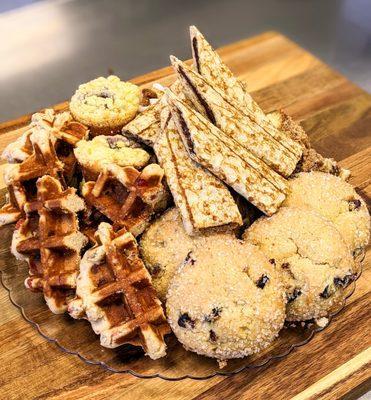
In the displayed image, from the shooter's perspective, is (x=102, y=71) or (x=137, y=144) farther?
(x=102, y=71)

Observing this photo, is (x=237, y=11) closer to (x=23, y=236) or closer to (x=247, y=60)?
(x=247, y=60)

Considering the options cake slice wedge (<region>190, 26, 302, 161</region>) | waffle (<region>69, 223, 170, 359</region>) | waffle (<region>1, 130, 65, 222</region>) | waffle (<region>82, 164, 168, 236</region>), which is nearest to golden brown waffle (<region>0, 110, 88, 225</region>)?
waffle (<region>1, 130, 65, 222</region>)

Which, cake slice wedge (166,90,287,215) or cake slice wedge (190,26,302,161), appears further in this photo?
cake slice wedge (190,26,302,161)

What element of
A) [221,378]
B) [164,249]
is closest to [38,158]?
[164,249]

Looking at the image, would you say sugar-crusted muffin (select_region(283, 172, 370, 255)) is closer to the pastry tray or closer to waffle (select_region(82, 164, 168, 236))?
the pastry tray

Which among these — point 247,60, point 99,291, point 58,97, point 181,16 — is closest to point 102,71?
point 58,97
